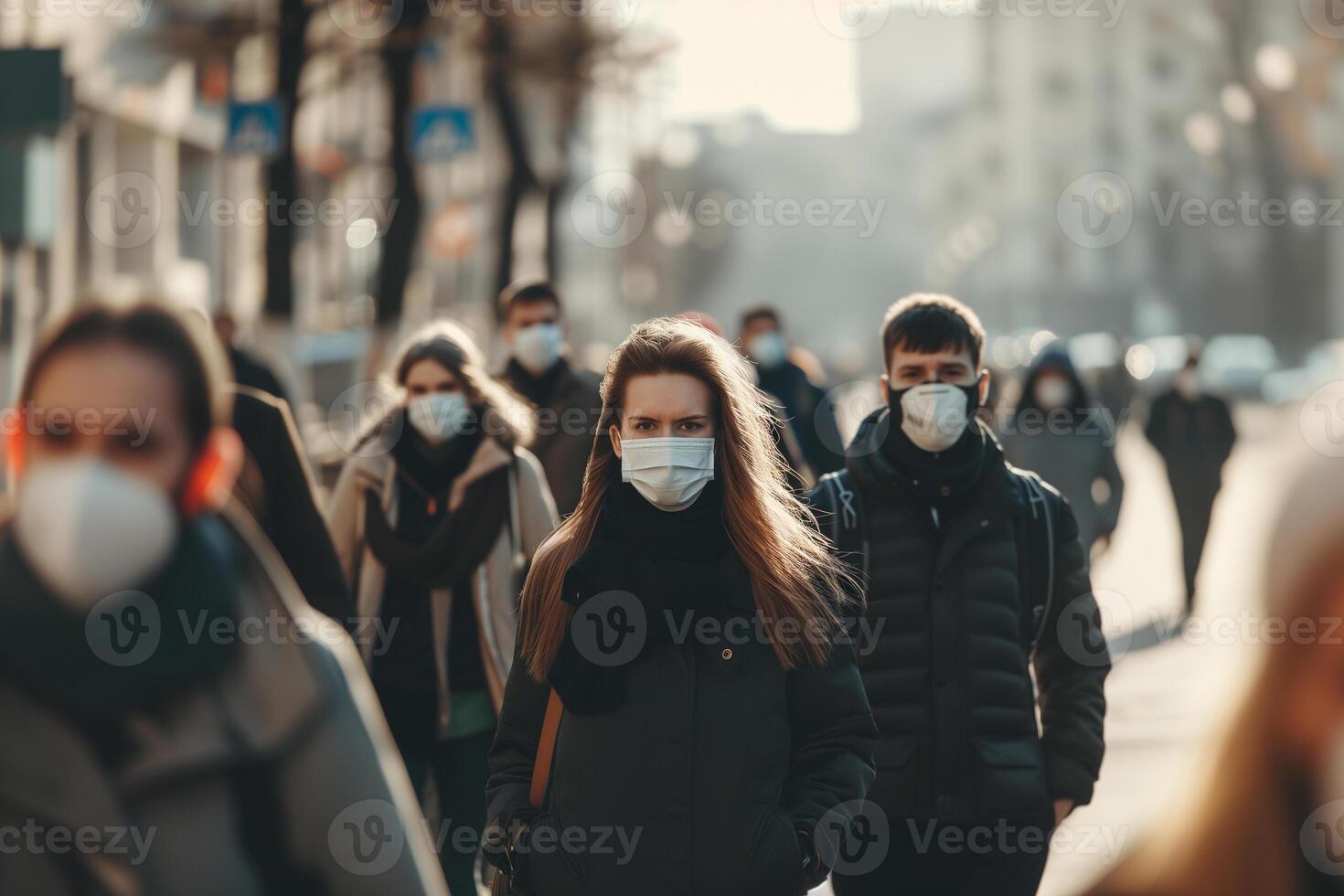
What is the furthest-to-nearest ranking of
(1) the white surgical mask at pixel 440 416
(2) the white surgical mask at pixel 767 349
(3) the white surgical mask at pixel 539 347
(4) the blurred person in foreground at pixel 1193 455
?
(4) the blurred person in foreground at pixel 1193 455
(2) the white surgical mask at pixel 767 349
(3) the white surgical mask at pixel 539 347
(1) the white surgical mask at pixel 440 416

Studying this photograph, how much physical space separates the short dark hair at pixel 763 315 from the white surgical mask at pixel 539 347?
104 inches

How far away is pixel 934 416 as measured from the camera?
465 centimetres

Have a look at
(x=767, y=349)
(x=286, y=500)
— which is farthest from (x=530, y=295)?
(x=286, y=500)

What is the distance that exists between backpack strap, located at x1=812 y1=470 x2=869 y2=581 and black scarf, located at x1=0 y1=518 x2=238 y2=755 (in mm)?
2483

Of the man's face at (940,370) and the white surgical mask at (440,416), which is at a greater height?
the man's face at (940,370)

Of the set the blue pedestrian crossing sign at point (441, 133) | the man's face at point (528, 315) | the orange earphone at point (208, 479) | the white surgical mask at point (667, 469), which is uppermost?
the blue pedestrian crossing sign at point (441, 133)

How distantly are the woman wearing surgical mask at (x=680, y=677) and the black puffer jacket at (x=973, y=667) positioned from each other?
0.84m

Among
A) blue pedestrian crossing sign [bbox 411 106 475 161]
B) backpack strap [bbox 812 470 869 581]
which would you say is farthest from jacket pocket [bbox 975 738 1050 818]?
blue pedestrian crossing sign [bbox 411 106 475 161]

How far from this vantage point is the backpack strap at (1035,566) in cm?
454

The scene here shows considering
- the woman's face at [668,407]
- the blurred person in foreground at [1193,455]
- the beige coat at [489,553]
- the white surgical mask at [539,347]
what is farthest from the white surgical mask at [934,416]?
the blurred person in foreground at [1193,455]

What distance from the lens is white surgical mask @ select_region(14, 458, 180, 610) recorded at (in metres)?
2.08

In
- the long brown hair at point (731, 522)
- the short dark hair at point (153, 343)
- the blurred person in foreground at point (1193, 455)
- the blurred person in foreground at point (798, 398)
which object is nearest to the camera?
the short dark hair at point (153, 343)

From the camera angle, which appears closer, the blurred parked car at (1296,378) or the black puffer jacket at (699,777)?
the black puffer jacket at (699,777)

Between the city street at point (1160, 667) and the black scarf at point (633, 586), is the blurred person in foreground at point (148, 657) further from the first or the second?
the black scarf at point (633, 586)
